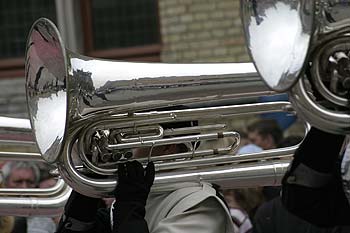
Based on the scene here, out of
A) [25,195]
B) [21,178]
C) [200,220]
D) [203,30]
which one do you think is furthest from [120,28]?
[200,220]

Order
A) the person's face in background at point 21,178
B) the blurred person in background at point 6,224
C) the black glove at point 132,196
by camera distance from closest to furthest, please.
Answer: the black glove at point 132,196 < the blurred person in background at point 6,224 < the person's face in background at point 21,178

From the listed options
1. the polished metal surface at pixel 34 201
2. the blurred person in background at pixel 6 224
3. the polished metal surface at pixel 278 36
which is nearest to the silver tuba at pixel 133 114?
the polished metal surface at pixel 278 36

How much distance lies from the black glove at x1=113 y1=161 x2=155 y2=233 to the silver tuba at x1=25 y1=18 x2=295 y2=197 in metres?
0.05

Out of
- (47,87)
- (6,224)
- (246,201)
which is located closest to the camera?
(47,87)

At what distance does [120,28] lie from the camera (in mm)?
7617

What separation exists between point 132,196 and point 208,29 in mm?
4339

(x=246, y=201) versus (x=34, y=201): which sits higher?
(x=34, y=201)

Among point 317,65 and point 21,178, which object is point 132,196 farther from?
point 21,178

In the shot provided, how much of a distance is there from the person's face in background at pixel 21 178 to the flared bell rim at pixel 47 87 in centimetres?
152

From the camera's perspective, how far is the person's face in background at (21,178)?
15.1ft

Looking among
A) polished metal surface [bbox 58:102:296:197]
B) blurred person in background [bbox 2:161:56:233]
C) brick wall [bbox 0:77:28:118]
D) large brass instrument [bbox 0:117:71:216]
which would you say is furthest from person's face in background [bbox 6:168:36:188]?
brick wall [bbox 0:77:28:118]

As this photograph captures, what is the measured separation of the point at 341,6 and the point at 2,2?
5.89 m

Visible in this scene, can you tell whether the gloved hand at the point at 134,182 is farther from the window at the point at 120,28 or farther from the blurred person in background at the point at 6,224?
the window at the point at 120,28

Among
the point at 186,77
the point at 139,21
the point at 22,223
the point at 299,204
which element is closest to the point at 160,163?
the point at 186,77
